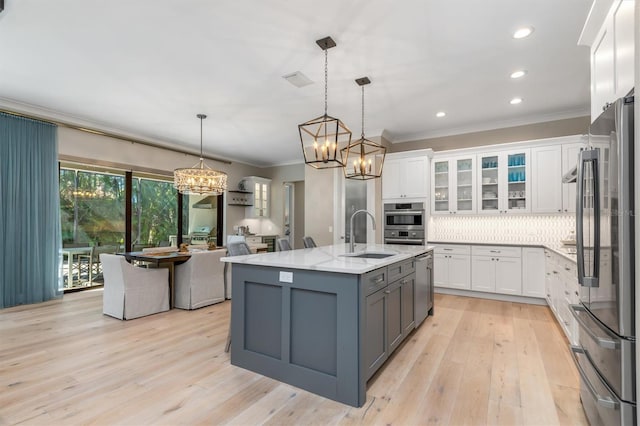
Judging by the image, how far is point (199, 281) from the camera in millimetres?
4543

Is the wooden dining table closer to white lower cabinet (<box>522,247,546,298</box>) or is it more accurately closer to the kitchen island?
the kitchen island

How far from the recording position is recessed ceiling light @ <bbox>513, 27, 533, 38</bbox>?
280cm

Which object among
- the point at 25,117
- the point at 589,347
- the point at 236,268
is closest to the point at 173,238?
the point at 25,117

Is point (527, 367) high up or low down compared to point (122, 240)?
down

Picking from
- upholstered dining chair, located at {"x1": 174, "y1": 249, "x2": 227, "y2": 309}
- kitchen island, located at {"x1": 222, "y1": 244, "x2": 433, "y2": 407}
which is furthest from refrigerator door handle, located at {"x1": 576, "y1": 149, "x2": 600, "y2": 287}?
upholstered dining chair, located at {"x1": 174, "y1": 249, "x2": 227, "y2": 309}

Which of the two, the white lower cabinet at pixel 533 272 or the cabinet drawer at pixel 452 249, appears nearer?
the white lower cabinet at pixel 533 272

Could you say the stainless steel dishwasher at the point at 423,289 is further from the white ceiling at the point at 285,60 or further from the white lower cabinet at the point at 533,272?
the white ceiling at the point at 285,60

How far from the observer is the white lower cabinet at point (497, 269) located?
16.0ft

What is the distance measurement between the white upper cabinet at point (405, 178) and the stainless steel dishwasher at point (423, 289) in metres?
1.78

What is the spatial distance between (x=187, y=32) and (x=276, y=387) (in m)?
Answer: 3.06

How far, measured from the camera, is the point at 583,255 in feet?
6.06

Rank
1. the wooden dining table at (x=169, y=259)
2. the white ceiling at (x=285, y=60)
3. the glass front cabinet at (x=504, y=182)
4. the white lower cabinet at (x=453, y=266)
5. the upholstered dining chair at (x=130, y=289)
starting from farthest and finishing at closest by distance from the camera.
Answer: the white lower cabinet at (x=453, y=266) → the glass front cabinet at (x=504, y=182) → the wooden dining table at (x=169, y=259) → the upholstered dining chair at (x=130, y=289) → the white ceiling at (x=285, y=60)

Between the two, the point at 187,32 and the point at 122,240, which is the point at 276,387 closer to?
the point at 187,32

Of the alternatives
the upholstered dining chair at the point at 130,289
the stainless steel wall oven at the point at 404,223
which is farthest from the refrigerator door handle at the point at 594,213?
the upholstered dining chair at the point at 130,289
